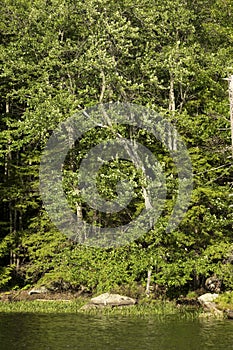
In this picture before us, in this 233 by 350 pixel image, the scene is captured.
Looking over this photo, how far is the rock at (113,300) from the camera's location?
86.8 ft

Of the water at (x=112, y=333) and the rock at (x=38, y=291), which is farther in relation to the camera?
the rock at (x=38, y=291)

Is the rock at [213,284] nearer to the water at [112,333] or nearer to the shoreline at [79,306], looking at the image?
the shoreline at [79,306]

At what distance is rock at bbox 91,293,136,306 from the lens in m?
26.5

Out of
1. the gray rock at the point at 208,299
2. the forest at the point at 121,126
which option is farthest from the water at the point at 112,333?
the forest at the point at 121,126

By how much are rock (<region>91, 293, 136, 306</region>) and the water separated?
2793mm

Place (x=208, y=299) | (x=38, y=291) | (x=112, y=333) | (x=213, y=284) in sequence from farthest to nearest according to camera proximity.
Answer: (x=38, y=291) → (x=213, y=284) → (x=208, y=299) → (x=112, y=333)

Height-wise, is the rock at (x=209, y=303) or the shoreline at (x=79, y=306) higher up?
the rock at (x=209, y=303)

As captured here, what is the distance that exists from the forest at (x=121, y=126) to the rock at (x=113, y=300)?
1129 millimetres

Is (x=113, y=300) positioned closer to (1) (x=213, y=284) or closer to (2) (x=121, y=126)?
(1) (x=213, y=284)

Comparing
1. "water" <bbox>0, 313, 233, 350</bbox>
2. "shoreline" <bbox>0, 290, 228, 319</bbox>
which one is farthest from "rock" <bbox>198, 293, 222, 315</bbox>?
"water" <bbox>0, 313, 233, 350</bbox>

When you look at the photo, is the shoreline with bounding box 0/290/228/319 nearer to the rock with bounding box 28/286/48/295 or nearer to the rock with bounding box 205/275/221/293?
the rock with bounding box 28/286/48/295

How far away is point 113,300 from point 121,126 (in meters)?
8.72

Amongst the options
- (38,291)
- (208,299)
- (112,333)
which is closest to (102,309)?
(208,299)

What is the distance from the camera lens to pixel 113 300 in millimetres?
26609
